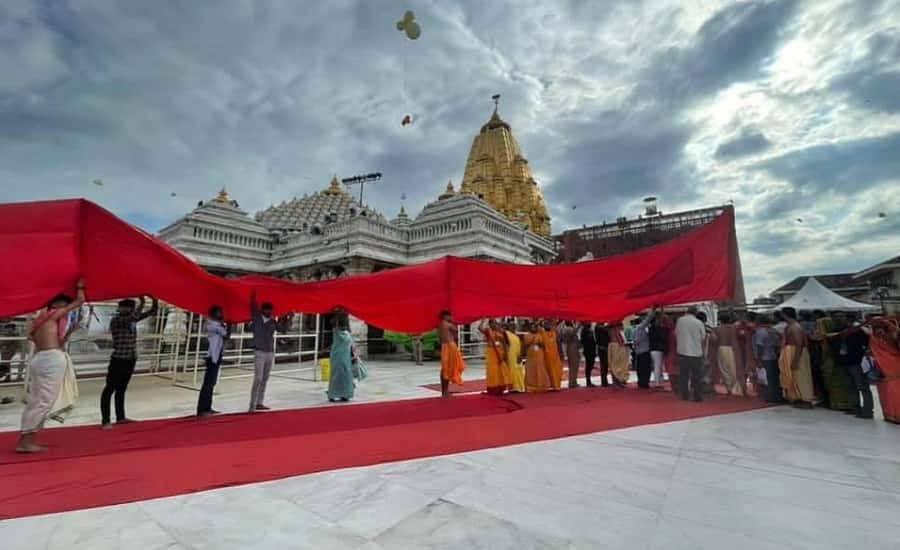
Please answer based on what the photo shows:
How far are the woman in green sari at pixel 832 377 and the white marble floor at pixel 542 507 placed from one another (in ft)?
8.11

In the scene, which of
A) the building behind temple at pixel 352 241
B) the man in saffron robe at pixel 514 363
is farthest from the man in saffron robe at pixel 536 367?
the building behind temple at pixel 352 241

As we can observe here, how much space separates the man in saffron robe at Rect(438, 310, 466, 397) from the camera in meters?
6.60

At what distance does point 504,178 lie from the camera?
35000 millimetres

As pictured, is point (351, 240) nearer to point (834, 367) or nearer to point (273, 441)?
point (273, 441)

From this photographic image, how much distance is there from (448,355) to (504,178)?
30.1 metres

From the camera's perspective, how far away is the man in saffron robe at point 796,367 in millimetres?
6066

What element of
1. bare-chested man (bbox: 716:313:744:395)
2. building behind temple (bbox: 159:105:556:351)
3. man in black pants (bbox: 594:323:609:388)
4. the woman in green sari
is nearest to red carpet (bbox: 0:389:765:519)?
bare-chested man (bbox: 716:313:744:395)

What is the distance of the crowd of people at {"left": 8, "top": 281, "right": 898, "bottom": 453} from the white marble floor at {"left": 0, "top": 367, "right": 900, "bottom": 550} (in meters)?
2.36

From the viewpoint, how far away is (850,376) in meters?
5.72

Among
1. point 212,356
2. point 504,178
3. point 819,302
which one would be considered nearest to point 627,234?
point 504,178

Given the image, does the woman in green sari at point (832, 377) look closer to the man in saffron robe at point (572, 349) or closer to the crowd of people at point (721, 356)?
the crowd of people at point (721, 356)

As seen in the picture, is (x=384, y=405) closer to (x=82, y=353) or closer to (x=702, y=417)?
(x=702, y=417)

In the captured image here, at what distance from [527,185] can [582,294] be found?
30472 millimetres

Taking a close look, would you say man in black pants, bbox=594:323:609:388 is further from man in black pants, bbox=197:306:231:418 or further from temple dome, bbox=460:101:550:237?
temple dome, bbox=460:101:550:237
